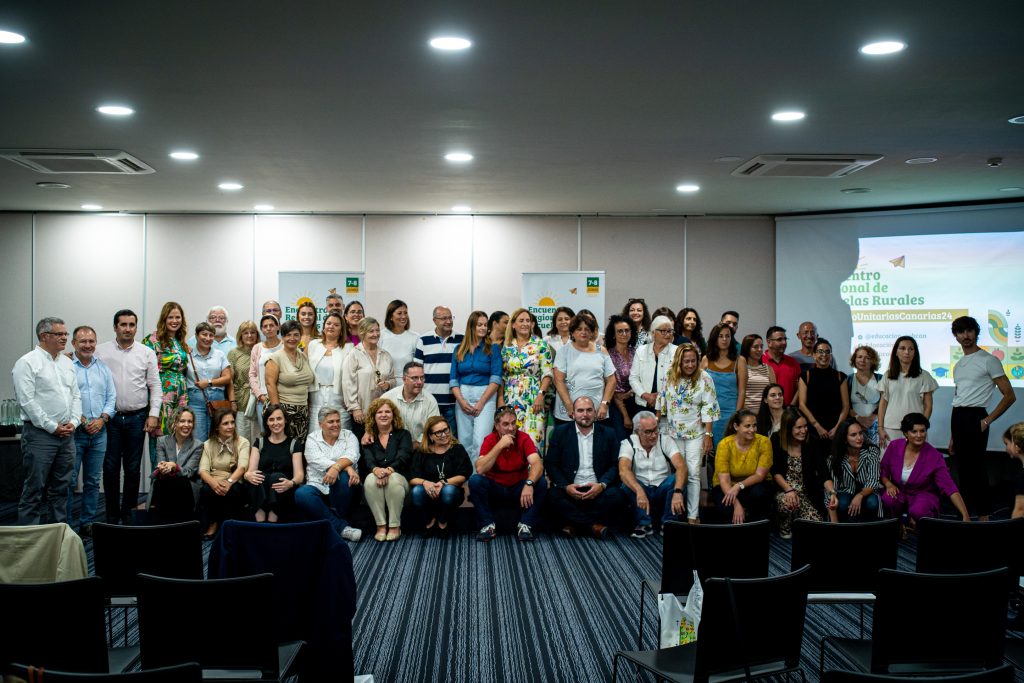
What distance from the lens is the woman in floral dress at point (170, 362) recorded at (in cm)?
723

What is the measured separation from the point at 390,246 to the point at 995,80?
22.5 feet

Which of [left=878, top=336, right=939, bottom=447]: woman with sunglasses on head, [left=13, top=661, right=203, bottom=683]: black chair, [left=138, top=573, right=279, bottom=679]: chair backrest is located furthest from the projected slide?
[left=13, top=661, right=203, bottom=683]: black chair

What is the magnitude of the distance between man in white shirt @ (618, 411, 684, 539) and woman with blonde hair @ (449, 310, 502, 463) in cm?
122

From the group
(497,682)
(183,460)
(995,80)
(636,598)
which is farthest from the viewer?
(183,460)

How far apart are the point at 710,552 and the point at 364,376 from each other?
431cm

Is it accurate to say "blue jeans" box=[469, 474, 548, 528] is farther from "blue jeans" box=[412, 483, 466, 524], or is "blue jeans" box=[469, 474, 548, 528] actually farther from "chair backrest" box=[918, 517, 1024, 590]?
"chair backrest" box=[918, 517, 1024, 590]

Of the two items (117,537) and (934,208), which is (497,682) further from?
(934,208)

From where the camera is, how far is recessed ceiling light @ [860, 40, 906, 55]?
4012 millimetres

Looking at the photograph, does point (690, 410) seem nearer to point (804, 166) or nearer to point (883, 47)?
point (804, 166)

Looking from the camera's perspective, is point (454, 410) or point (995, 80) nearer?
point (995, 80)

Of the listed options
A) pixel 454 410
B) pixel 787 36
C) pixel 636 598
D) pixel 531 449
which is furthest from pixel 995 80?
pixel 454 410

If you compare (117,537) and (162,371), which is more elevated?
(162,371)

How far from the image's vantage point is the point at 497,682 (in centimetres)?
377

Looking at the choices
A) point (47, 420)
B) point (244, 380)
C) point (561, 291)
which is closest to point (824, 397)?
point (561, 291)
